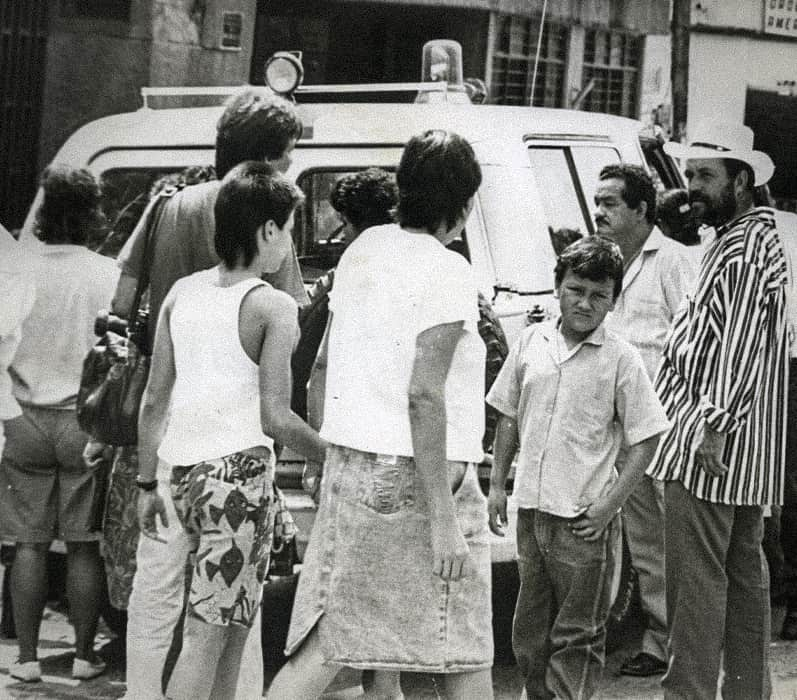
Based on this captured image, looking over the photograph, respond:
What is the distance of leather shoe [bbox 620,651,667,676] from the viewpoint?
191 inches

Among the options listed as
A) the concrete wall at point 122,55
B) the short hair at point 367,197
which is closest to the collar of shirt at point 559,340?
the short hair at point 367,197

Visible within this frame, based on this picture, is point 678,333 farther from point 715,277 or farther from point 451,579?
point 451,579

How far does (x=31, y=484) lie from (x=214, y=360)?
1385 mm

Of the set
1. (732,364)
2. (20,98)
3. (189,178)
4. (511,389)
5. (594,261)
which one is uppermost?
(20,98)

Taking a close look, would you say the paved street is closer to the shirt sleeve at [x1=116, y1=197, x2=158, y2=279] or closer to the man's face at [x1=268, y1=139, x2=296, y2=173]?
the shirt sleeve at [x1=116, y1=197, x2=158, y2=279]

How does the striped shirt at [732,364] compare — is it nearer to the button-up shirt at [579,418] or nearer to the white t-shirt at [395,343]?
the button-up shirt at [579,418]

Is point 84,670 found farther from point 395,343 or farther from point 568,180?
point 568,180

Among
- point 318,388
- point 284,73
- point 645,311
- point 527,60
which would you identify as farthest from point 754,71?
point 318,388

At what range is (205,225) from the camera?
3783mm

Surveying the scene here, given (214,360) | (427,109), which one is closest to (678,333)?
(427,109)

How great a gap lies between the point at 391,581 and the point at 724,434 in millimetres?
1347

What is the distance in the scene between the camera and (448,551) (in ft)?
10.00

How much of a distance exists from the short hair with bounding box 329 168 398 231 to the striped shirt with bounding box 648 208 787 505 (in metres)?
0.98

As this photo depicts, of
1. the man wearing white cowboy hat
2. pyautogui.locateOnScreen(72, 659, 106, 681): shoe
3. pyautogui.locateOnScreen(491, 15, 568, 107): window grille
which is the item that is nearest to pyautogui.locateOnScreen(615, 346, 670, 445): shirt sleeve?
the man wearing white cowboy hat
